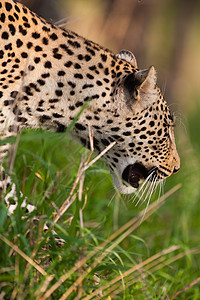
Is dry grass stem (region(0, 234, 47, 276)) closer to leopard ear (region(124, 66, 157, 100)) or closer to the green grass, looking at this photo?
the green grass

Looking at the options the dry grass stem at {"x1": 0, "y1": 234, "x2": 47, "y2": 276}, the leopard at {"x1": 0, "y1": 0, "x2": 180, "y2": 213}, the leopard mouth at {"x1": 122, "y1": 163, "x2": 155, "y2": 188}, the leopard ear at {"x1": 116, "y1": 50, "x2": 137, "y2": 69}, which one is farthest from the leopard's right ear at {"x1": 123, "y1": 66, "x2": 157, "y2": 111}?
the dry grass stem at {"x1": 0, "y1": 234, "x2": 47, "y2": 276}

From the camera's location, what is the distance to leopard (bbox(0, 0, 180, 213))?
14.2 ft

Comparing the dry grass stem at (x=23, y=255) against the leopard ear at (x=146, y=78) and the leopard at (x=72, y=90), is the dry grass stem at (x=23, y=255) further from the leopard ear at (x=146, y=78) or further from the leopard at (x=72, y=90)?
the leopard ear at (x=146, y=78)

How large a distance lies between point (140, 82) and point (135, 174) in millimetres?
Result: 961

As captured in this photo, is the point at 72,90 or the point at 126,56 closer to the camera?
the point at 72,90

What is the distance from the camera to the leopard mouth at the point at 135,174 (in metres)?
4.94

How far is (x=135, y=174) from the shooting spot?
503 cm

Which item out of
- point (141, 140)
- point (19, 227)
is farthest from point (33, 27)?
point (19, 227)

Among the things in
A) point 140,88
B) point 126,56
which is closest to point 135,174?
point 140,88

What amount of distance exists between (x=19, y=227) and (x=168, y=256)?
7.12 ft

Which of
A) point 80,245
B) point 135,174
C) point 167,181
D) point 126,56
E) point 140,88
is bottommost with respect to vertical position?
point 80,245

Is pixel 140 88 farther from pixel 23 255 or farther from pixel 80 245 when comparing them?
pixel 23 255

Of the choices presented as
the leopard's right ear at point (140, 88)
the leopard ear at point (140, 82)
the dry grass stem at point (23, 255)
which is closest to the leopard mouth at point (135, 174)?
the leopard's right ear at point (140, 88)

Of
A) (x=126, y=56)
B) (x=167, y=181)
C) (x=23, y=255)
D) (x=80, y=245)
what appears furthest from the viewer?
(x=167, y=181)
